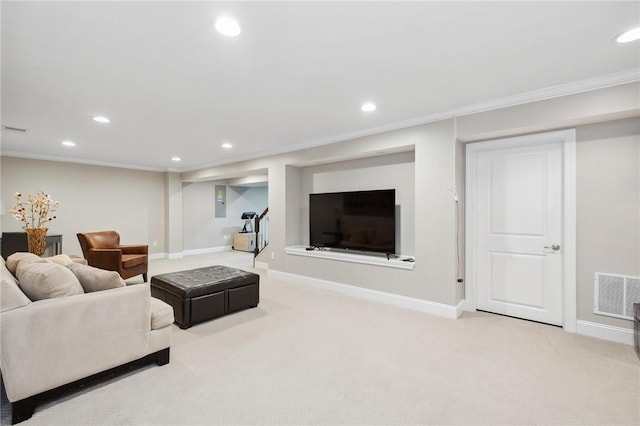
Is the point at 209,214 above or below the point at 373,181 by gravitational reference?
below

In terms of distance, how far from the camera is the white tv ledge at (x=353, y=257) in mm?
3908

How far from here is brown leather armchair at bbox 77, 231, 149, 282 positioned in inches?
180

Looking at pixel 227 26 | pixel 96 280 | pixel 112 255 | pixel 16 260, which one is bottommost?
pixel 112 255

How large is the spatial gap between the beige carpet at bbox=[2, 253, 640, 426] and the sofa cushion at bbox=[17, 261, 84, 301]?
69 centimetres

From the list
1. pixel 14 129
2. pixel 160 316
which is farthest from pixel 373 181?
pixel 14 129

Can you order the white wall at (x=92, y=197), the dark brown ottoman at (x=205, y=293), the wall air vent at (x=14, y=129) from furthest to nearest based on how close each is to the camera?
the white wall at (x=92, y=197) < the wall air vent at (x=14, y=129) < the dark brown ottoman at (x=205, y=293)

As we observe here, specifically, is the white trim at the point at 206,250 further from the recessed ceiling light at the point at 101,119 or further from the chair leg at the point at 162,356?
the chair leg at the point at 162,356

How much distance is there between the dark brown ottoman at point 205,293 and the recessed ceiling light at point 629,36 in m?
3.92

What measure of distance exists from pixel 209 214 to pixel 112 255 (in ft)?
14.3

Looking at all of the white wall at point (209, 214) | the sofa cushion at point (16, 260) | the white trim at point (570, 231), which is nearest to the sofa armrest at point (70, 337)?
the sofa cushion at point (16, 260)

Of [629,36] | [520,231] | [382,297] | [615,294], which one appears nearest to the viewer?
[629,36]

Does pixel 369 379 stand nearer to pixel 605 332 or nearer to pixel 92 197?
pixel 605 332

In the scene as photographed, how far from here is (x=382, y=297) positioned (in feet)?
13.4

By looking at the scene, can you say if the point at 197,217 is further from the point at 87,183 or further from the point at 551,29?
the point at 551,29
